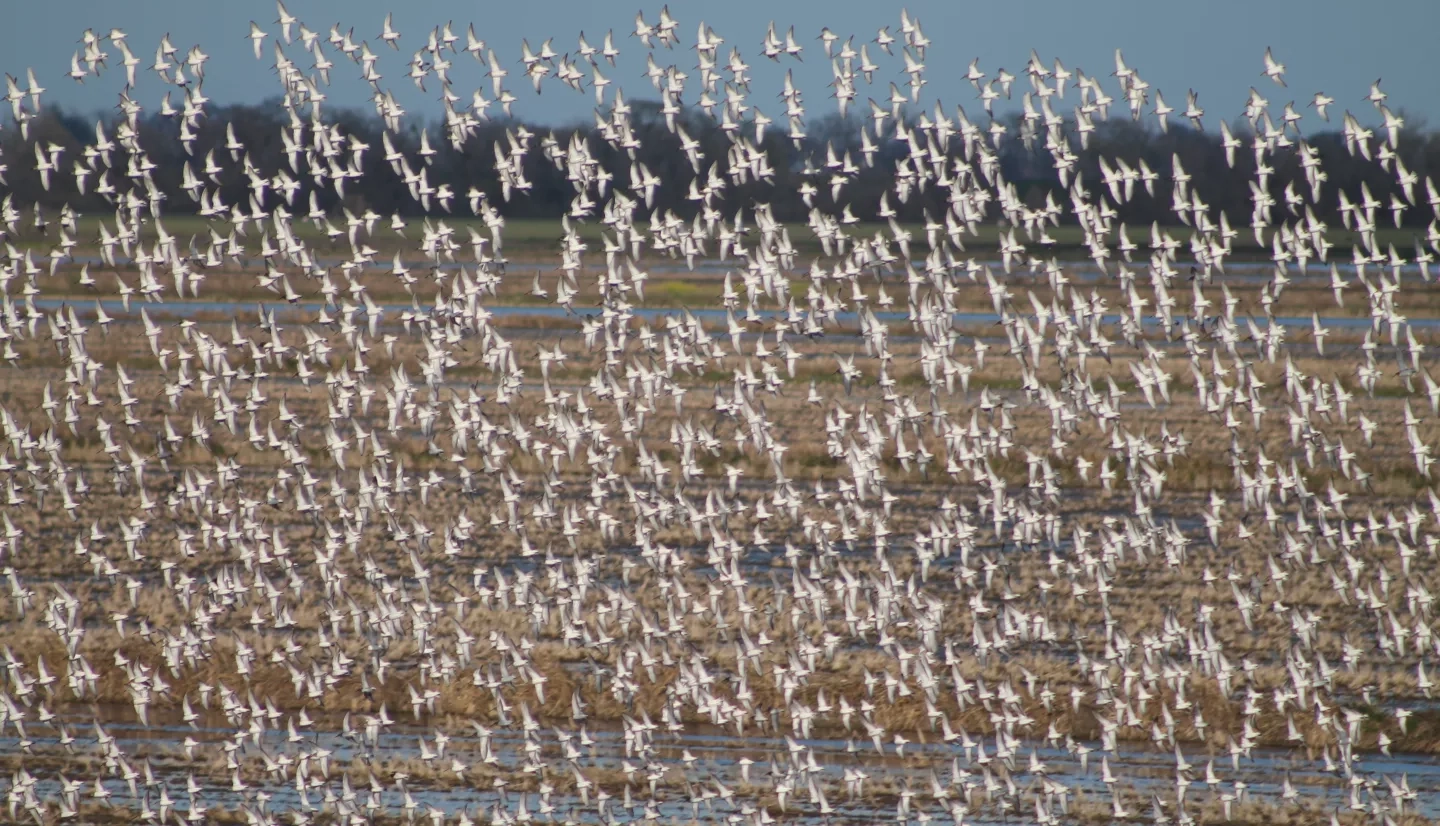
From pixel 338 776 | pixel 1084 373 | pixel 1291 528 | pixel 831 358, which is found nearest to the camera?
pixel 338 776

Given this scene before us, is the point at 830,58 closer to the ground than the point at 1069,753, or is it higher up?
higher up

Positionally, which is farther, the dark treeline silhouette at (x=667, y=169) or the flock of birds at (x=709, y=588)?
the dark treeline silhouette at (x=667, y=169)

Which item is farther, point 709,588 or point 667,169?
point 667,169

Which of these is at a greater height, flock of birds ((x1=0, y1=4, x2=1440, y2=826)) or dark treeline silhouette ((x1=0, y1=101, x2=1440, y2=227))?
dark treeline silhouette ((x1=0, y1=101, x2=1440, y2=227))

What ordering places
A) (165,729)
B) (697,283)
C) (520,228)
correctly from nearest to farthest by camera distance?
(165,729), (697,283), (520,228)

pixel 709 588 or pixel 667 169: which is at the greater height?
pixel 667 169

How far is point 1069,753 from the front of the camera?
2309cm

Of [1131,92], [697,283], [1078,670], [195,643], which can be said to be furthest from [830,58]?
[697,283]

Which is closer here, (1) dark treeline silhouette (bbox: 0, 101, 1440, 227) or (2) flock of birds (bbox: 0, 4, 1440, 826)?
(2) flock of birds (bbox: 0, 4, 1440, 826)

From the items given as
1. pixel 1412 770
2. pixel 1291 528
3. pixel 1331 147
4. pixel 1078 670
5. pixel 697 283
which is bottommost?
pixel 1412 770

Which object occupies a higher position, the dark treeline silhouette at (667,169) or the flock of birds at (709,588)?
the dark treeline silhouette at (667,169)

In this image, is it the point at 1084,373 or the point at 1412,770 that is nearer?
the point at 1412,770

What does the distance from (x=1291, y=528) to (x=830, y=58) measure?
41.5ft

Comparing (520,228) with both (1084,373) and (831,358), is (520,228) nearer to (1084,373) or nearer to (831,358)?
(831,358)
